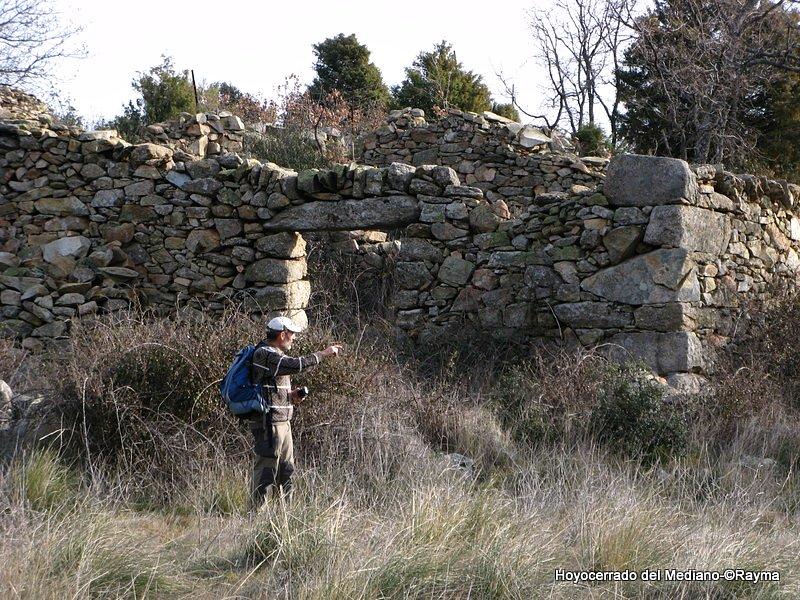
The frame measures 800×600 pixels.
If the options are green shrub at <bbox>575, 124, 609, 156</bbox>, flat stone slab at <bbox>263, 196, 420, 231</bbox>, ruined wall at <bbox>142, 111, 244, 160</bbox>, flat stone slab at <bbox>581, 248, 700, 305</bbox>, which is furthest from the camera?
green shrub at <bbox>575, 124, 609, 156</bbox>

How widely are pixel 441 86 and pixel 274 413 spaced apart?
14200mm

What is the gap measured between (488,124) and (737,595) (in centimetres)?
887

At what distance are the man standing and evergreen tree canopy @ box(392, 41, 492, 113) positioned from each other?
13142mm

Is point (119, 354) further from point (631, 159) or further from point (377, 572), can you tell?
point (631, 159)

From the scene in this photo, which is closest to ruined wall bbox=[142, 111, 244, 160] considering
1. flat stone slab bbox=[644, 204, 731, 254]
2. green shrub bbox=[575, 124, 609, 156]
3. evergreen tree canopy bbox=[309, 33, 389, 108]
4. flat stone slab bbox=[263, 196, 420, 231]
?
flat stone slab bbox=[263, 196, 420, 231]

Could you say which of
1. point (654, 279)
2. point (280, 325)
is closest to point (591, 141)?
point (654, 279)

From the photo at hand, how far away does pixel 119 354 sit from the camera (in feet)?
20.0

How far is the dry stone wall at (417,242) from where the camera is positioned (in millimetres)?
7785

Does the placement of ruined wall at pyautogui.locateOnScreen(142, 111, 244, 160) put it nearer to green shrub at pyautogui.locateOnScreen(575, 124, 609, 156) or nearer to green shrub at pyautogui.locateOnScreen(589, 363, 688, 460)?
green shrub at pyautogui.locateOnScreen(575, 124, 609, 156)

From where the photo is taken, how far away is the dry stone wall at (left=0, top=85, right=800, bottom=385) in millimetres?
7785

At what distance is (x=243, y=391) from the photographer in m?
4.89

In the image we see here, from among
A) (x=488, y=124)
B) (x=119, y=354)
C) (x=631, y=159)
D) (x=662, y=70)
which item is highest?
(x=662, y=70)

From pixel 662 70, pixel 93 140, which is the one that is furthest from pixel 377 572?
pixel 662 70

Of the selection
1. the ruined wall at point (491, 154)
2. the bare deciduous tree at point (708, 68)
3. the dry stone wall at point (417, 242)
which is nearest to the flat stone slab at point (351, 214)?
the dry stone wall at point (417, 242)
